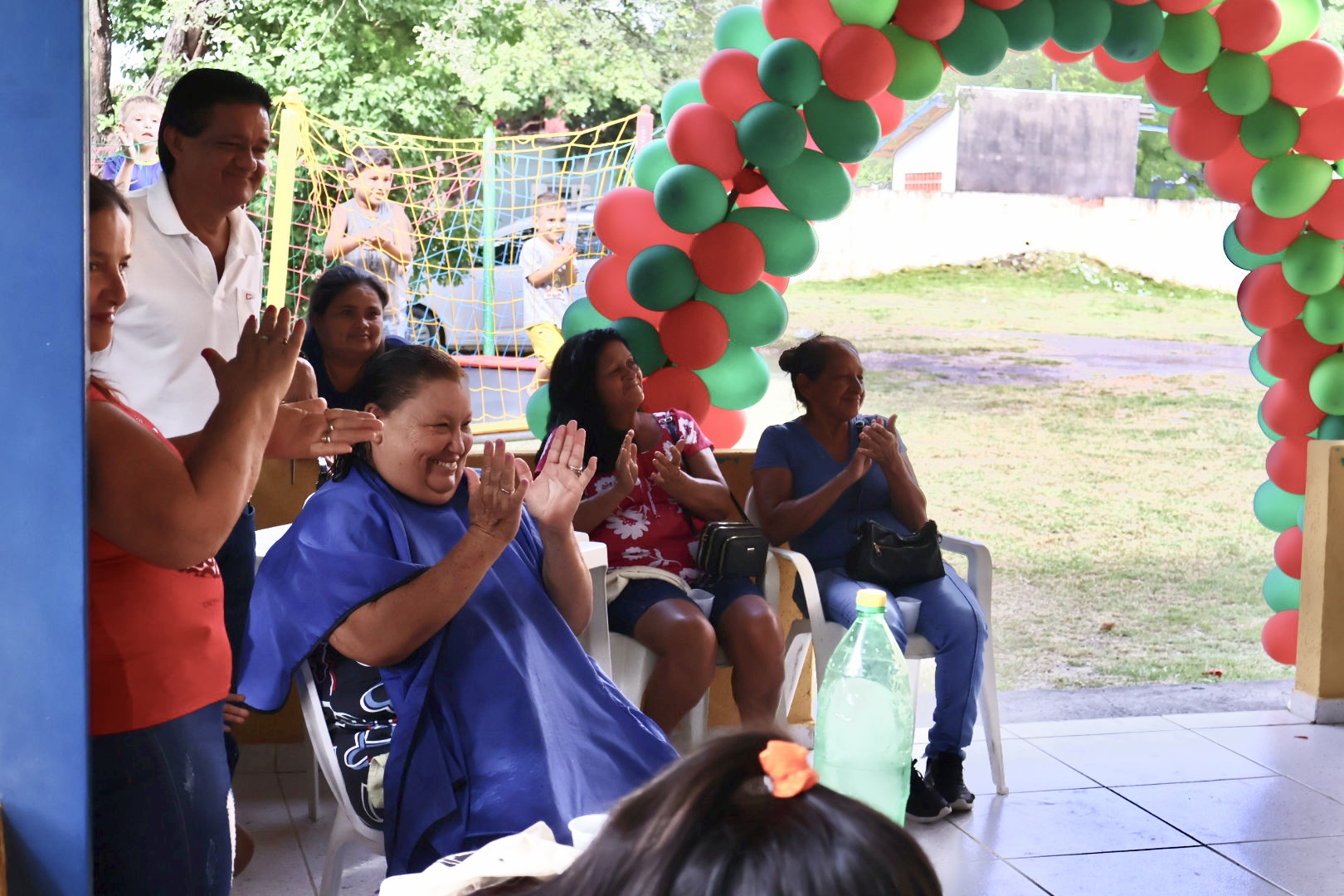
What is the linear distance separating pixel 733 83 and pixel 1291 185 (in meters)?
1.74

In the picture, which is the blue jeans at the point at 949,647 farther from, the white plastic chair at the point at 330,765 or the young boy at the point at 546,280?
the young boy at the point at 546,280

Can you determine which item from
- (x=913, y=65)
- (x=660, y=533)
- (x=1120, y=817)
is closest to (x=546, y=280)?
(x=913, y=65)

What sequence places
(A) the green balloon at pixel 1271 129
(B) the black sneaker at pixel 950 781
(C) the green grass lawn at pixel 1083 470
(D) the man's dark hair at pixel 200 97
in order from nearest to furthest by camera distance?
(D) the man's dark hair at pixel 200 97
(B) the black sneaker at pixel 950 781
(A) the green balloon at pixel 1271 129
(C) the green grass lawn at pixel 1083 470

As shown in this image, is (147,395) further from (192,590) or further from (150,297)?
(192,590)

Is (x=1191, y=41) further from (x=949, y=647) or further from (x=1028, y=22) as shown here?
(x=949, y=647)

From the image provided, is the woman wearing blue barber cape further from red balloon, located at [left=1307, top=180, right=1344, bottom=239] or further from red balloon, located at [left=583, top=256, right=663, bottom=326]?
red balloon, located at [left=1307, top=180, right=1344, bottom=239]

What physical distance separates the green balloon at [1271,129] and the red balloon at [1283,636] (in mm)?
1472

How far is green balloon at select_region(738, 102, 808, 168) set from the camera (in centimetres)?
324

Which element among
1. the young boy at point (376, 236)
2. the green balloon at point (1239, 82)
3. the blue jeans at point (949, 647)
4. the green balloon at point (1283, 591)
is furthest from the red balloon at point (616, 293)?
the young boy at point (376, 236)

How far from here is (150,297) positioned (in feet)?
7.27

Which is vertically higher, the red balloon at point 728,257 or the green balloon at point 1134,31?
the green balloon at point 1134,31

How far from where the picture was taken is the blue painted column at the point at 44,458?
117cm

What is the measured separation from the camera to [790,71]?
3.24 metres

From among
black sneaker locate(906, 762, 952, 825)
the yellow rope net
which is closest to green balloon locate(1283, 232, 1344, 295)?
black sneaker locate(906, 762, 952, 825)
